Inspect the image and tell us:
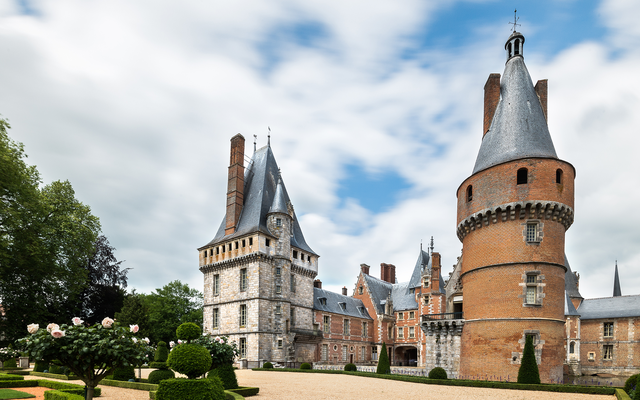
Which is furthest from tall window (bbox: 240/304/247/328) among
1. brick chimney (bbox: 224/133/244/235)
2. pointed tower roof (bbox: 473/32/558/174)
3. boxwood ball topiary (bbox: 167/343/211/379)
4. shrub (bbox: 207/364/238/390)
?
boxwood ball topiary (bbox: 167/343/211/379)

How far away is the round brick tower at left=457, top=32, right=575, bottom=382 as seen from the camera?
2095 cm

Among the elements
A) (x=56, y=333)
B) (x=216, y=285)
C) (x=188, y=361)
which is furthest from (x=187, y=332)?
(x=216, y=285)

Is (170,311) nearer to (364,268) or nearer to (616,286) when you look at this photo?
(364,268)

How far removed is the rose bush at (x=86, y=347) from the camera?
9727 millimetres

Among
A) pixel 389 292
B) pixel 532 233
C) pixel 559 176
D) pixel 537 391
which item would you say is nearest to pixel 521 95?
pixel 559 176

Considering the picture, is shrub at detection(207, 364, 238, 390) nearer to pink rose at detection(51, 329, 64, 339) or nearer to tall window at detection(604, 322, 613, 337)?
pink rose at detection(51, 329, 64, 339)

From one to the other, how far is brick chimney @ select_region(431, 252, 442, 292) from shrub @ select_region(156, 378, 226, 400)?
28.4 meters

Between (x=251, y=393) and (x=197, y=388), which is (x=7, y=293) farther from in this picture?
(x=197, y=388)

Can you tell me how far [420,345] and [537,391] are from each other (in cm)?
2627

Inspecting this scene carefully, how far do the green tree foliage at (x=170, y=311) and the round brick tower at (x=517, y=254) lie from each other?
3297 cm

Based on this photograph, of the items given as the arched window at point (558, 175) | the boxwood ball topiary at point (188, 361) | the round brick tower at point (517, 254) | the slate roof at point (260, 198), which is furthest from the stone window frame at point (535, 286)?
the slate roof at point (260, 198)

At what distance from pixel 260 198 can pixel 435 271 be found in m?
17.8

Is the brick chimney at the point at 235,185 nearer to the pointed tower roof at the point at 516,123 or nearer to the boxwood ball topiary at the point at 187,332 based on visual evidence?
the pointed tower roof at the point at 516,123

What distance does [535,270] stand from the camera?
833 inches
